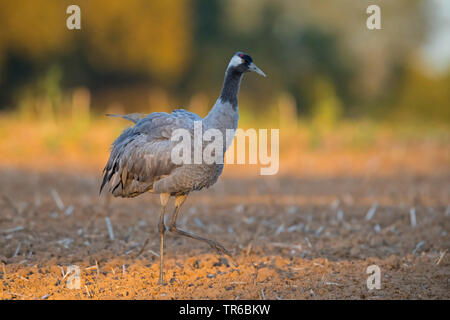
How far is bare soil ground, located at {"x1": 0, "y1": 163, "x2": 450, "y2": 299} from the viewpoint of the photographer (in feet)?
15.9

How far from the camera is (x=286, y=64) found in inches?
1098

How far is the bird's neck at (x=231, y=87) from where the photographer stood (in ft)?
16.8

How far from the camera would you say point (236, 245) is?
20.3 ft

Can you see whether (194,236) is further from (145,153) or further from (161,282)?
(145,153)

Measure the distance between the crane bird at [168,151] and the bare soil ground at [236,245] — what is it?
440 millimetres

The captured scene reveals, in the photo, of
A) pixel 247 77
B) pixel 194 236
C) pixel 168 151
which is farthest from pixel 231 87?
pixel 247 77

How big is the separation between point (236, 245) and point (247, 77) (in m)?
20.5

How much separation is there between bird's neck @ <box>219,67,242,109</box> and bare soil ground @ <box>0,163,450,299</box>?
1597mm

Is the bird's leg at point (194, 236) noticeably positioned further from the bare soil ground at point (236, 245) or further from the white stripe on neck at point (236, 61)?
the white stripe on neck at point (236, 61)

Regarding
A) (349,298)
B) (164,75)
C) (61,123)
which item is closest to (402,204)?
(349,298)

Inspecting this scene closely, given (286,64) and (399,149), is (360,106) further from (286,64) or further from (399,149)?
(399,149)

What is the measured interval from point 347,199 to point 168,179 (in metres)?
4.39

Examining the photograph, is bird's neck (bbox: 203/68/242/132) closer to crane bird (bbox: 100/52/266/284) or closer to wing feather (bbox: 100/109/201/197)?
crane bird (bbox: 100/52/266/284)

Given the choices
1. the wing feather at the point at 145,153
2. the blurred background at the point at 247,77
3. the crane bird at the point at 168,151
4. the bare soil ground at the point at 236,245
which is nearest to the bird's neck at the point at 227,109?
the crane bird at the point at 168,151
